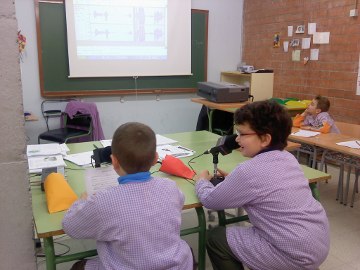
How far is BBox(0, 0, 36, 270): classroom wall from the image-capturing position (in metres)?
1.23

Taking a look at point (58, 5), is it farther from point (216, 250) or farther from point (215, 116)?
point (216, 250)

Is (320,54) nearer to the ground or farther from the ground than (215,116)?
farther from the ground

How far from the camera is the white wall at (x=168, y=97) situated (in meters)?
4.49

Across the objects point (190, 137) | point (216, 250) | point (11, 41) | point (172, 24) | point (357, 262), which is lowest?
point (357, 262)

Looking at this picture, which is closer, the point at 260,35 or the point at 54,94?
the point at 54,94

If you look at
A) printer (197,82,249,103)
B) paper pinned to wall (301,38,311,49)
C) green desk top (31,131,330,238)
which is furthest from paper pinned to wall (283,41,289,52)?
green desk top (31,131,330,238)

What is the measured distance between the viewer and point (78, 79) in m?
4.66

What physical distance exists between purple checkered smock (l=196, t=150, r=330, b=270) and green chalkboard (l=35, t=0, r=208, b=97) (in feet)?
11.6

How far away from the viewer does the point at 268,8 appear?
17.0 feet

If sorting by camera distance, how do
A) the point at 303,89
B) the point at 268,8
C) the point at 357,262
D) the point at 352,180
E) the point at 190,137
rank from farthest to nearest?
the point at 268,8 < the point at 303,89 < the point at 352,180 < the point at 190,137 < the point at 357,262

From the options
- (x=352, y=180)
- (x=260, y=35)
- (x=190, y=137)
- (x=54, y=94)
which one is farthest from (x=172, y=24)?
(x=352, y=180)

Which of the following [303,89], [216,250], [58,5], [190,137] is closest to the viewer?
[216,250]

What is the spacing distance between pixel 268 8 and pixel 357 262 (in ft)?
12.6

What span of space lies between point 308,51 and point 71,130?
3.15 meters
